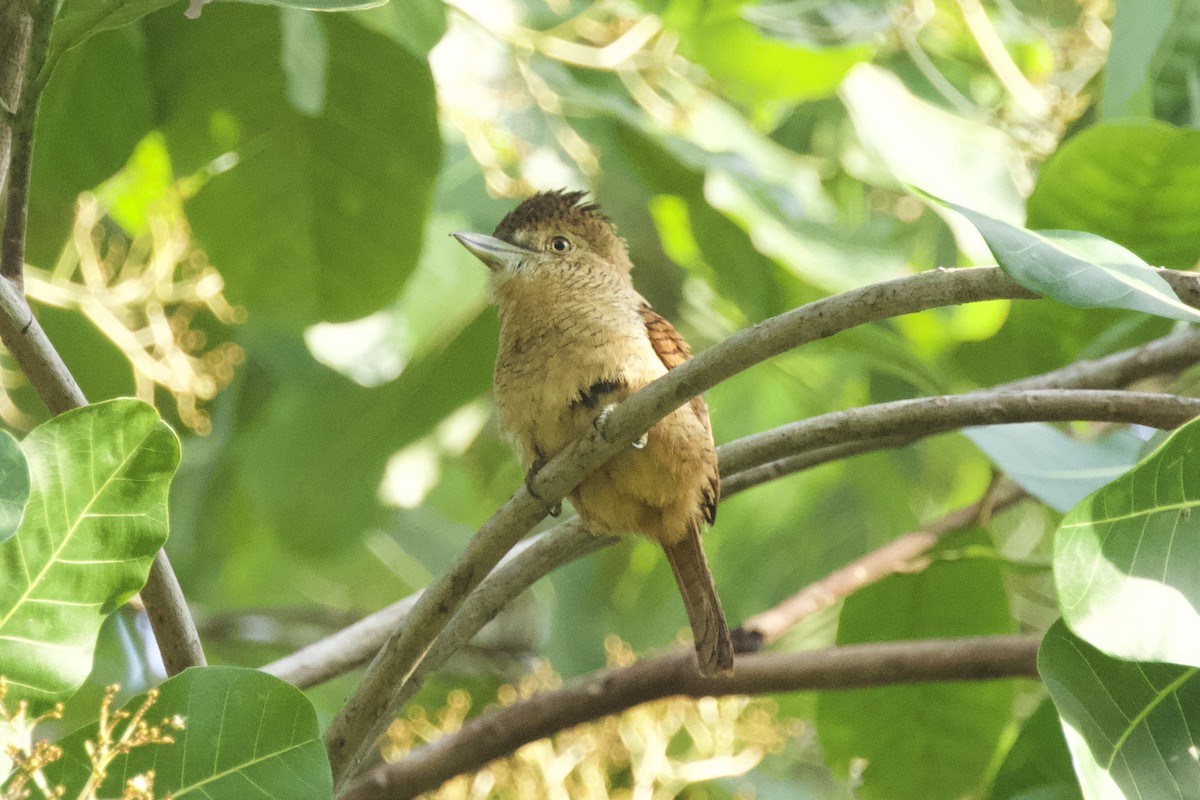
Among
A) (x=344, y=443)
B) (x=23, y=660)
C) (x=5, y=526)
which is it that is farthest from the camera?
(x=344, y=443)

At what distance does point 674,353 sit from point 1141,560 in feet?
3.68

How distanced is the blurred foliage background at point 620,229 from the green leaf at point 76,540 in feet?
3.90

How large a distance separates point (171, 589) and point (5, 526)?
0.34 m

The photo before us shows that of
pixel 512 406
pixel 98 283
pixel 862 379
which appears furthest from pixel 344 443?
pixel 862 379

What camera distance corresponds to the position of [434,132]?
9.37ft

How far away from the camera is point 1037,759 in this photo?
7.61ft

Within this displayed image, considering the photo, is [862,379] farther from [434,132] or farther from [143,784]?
[143,784]

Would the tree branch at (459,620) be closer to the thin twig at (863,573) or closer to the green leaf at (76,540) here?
the green leaf at (76,540)

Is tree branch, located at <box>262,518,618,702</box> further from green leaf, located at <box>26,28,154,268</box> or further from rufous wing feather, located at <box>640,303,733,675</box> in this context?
green leaf, located at <box>26,28,154,268</box>

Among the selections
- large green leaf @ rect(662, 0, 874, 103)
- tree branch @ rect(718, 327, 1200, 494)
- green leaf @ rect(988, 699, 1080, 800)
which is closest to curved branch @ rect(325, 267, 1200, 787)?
tree branch @ rect(718, 327, 1200, 494)

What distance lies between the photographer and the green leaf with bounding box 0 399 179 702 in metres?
1.50

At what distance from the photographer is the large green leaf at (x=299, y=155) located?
9.14ft

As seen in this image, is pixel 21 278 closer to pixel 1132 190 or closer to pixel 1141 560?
pixel 1141 560

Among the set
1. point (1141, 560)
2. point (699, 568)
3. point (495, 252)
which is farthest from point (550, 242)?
point (1141, 560)
